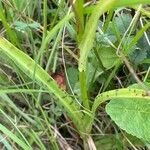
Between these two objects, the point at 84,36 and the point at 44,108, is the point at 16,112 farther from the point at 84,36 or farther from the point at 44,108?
the point at 84,36

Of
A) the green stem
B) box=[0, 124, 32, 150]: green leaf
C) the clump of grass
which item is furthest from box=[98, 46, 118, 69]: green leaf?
box=[0, 124, 32, 150]: green leaf

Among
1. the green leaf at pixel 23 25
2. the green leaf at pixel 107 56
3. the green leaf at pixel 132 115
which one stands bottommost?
the green leaf at pixel 132 115

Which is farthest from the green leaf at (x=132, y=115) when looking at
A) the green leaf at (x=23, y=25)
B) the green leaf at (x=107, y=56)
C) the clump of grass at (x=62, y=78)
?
the green leaf at (x=23, y=25)

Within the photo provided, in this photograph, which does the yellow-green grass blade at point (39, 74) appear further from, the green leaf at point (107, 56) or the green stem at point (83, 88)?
the green leaf at point (107, 56)

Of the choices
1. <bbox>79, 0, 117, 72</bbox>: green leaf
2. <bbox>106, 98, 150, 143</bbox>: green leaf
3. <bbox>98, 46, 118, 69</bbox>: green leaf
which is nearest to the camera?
<bbox>79, 0, 117, 72</bbox>: green leaf

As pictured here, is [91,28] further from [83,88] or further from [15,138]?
[15,138]

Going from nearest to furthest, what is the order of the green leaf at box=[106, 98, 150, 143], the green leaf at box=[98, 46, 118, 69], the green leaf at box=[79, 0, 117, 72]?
the green leaf at box=[79, 0, 117, 72], the green leaf at box=[106, 98, 150, 143], the green leaf at box=[98, 46, 118, 69]

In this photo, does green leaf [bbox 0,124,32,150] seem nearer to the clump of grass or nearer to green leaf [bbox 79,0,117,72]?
the clump of grass

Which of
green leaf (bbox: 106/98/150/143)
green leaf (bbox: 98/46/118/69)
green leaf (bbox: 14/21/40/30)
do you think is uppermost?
green leaf (bbox: 14/21/40/30)
